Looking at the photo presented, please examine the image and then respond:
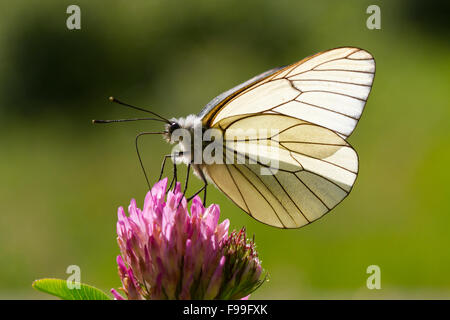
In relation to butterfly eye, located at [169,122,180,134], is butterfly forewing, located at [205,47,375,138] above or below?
above

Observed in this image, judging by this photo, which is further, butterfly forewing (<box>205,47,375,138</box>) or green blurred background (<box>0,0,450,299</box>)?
green blurred background (<box>0,0,450,299</box>)

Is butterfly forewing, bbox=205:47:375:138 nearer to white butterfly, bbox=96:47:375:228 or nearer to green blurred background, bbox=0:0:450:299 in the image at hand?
white butterfly, bbox=96:47:375:228

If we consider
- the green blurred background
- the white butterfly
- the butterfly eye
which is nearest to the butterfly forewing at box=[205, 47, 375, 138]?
the white butterfly

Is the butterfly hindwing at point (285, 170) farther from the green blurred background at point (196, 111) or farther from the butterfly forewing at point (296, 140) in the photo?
the green blurred background at point (196, 111)

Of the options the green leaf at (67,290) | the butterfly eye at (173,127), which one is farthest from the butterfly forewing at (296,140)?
the green leaf at (67,290)

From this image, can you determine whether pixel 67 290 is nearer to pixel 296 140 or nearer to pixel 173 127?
pixel 173 127

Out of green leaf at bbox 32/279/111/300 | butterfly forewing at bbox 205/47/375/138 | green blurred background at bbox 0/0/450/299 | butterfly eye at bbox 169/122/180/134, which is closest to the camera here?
green leaf at bbox 32/279/111/300
